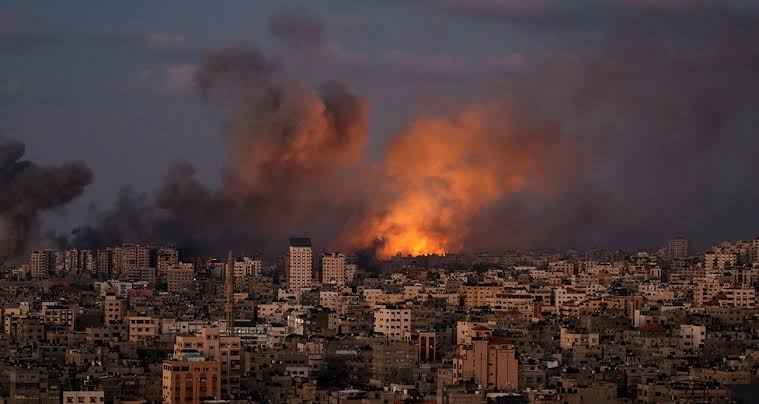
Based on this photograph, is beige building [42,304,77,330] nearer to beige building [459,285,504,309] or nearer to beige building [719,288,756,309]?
beige building [459,285,504,309]

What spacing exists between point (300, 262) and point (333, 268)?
1.24 m

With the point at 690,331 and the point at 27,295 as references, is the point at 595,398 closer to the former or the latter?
the point at 690,331

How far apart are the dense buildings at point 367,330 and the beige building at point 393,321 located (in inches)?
2.6

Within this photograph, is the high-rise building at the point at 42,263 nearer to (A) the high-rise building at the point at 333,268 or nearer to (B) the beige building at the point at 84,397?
(A) the high-rise building at the point at 333,268

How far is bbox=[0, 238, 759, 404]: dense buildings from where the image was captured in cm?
3011

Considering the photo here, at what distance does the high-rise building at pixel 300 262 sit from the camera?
68344mm

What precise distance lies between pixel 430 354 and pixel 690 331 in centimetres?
632

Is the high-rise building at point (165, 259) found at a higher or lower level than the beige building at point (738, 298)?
higher

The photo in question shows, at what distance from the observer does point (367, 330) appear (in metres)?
43.8

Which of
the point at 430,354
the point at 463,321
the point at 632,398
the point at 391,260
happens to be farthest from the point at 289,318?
the point at 391,260

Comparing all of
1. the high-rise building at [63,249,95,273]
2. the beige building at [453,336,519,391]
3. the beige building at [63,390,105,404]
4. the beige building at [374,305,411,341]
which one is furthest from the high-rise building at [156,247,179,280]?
the beige building at [63,390,105,404]

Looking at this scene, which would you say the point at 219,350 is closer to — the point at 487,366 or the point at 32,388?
the point at 32,388

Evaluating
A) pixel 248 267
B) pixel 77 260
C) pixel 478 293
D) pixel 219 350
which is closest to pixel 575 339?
pixel 219 350

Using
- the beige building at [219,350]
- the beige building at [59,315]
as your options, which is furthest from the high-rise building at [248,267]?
the beige building at [219,350]
